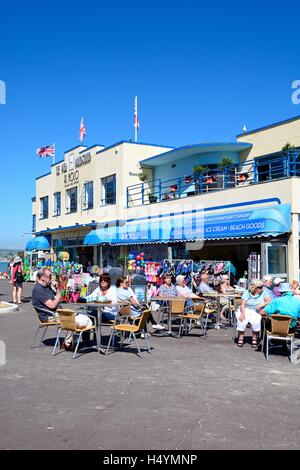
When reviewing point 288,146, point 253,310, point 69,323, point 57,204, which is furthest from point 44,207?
point 69,323

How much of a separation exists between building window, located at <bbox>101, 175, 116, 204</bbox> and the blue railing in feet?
5.00

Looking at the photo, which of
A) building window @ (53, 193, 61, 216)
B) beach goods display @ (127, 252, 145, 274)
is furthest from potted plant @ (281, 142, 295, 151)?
building window @ (53, 193, 61, 216)

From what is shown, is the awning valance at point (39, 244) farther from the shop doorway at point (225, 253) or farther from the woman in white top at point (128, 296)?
the woman in white top at point (128, 296)

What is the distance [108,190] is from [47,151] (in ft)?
28.6

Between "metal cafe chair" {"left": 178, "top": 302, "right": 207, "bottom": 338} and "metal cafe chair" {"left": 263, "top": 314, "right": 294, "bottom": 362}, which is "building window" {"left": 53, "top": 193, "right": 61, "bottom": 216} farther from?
"metal cafe chair" {"left": 263, "top": 314, "right": 294, "bottom": 362}

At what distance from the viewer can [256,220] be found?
48.0ft

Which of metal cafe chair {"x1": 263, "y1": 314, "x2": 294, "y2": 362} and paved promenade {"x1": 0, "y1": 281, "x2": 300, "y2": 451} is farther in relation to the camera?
metal cafe chair {"x1": 263, "y1": 314, "x2": 294, "y2": 362}

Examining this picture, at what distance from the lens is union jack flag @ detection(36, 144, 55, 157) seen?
109 feet

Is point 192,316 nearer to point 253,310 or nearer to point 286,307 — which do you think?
point 253,310

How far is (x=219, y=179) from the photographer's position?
2092 cm

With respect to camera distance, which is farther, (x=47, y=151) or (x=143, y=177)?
(x=47, y=151)

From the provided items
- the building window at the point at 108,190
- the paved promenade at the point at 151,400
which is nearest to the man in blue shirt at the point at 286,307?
the paved promenade at the point at 151,400
